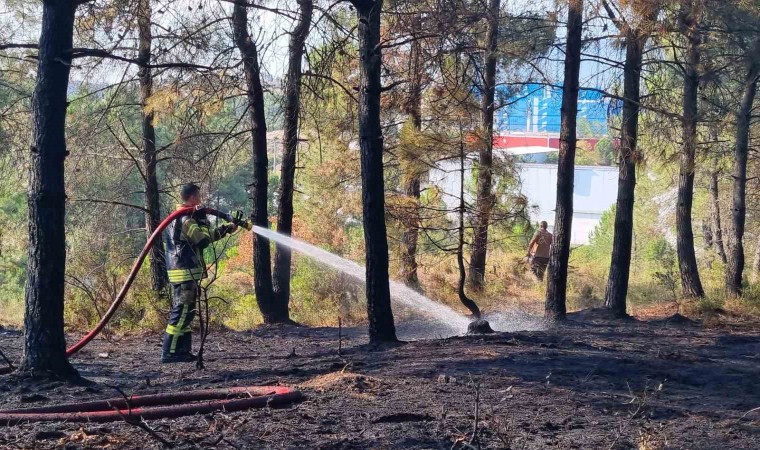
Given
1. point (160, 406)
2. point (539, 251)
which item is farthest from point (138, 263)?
point (539, 251)

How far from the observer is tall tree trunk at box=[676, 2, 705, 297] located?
13.8 meters

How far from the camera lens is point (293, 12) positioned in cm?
914

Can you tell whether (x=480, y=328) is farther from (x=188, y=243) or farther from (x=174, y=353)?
(x=188, y=243)

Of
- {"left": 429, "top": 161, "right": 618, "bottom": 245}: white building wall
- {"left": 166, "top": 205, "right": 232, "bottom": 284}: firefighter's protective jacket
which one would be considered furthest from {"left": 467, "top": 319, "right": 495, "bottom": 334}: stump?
{"left": 429, "top": 161, "right": 618, "bottom": 245}: white building wall

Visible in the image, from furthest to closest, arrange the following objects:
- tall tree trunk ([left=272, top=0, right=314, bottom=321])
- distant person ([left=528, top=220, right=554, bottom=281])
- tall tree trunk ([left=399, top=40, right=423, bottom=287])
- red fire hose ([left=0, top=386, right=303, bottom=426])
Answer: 1. distant person ([left=528, top=220, right=554, bottom=281])
2. tall tree trunk ([left=399, top=40, right=423, bottom=287])
3. tall tree trunk ([left=272, top=0, right=314, bottom=321])
4. red fire hose ([left=0, top=386, right=303, bottom=426])

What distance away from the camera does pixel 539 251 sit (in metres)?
20.4

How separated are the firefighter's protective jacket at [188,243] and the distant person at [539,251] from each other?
12.5 m

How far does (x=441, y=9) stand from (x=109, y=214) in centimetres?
915

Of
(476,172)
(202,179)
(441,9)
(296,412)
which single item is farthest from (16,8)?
(296,412)

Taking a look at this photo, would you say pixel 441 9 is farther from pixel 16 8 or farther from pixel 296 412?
pixel 16 8

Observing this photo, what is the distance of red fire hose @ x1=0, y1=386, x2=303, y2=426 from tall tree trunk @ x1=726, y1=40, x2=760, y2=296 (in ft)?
37.3

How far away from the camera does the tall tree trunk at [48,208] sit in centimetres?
670

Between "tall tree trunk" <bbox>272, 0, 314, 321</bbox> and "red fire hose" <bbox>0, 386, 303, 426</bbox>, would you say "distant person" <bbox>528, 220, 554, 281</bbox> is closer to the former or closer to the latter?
"tall tree trunk" <bbox>272, 0, 314, 321</bbox>

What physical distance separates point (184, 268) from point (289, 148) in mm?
5330
